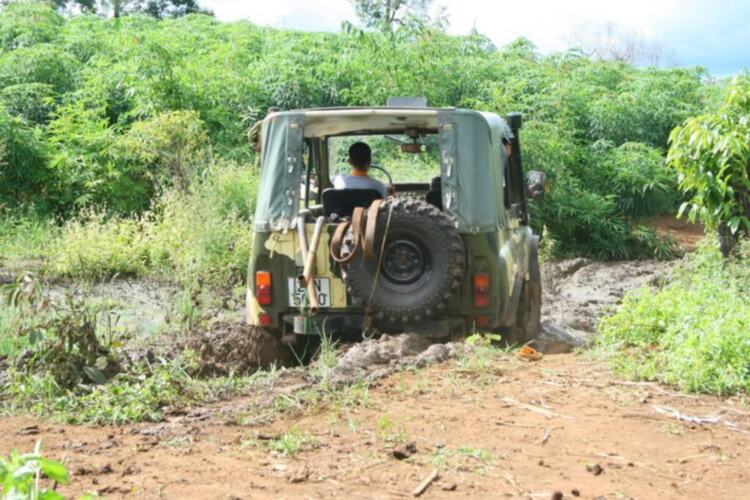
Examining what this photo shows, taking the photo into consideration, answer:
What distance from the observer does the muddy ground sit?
4043mm

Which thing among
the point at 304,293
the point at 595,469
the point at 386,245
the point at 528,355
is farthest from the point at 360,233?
the point at 595,469

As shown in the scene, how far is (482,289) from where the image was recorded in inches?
269

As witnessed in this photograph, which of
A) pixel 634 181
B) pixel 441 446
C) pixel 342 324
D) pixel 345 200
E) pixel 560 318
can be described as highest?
pixel 345 200

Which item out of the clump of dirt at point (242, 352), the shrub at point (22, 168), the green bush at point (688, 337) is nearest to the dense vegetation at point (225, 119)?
the shrub at point (22, 168)

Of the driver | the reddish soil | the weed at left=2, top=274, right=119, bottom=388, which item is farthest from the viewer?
the driver

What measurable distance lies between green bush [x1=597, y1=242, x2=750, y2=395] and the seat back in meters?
1.91

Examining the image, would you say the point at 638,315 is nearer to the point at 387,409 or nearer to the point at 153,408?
the point at 387,409

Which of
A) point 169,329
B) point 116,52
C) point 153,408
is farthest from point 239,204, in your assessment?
point 153,408

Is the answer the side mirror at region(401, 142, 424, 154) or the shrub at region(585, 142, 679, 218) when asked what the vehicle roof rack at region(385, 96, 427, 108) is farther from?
the shrub at region(585, 142, 679, 218)

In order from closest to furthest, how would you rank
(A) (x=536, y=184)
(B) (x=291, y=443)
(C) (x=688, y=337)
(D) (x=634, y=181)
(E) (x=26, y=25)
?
(B) (x=291, y=443), (C) (x=688, y=337), (A) (x=536, y=184), (D) (x=634, y=181), (E) (x=26, y=25)

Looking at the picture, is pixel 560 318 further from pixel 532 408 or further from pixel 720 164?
pixel 532 408

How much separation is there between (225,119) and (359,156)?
1010cm

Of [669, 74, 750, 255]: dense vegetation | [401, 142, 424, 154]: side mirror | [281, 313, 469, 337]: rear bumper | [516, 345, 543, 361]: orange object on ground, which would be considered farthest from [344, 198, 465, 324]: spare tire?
[669, 74, 750, 255]: dense vegetation

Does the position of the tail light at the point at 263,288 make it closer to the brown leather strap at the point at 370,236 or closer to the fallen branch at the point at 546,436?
the brown leather strap at the point at 370,236
